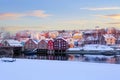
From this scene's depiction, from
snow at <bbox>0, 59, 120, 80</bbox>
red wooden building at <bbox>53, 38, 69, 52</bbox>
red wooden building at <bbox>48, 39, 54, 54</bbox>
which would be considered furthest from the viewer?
red wooden building at <bbox>48, 39, 54, 54</bbox>

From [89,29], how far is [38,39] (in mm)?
1447

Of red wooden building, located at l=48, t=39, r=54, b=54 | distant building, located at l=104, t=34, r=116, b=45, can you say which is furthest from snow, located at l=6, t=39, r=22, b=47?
distant building, located at l=104, t=34, r=116, b=45

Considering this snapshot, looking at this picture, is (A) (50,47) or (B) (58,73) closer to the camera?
(B) (58,73)

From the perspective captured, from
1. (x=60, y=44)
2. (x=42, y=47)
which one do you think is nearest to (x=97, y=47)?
(x=60, y=44)

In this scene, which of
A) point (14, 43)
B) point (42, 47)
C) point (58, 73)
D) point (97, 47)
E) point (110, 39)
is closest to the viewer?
point (58, 73)

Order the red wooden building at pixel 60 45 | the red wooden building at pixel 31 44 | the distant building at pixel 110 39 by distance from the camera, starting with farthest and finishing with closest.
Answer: the red wooden building at pixel 31 44 → the red wooden building at pixel 60 45 → the distant building at pixel 110 39

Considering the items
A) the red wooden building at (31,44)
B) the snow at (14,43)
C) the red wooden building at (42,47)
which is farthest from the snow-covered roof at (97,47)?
the snow at (14,43)

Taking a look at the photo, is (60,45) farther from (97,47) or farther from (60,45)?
(97,47)

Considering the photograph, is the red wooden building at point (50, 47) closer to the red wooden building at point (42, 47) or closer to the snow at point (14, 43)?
the red wooden building at point (42, 47)

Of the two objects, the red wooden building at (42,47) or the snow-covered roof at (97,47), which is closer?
the snow-covered roof at (97,47)

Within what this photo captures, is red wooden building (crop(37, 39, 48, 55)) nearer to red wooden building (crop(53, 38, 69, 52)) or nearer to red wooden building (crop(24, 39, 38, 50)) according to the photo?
red wooden building (crop(24, 39, 38, 50))

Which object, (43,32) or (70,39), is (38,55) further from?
(70,39)

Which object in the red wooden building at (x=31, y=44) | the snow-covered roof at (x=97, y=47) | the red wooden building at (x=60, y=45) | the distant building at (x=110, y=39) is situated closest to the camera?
the distant building at (x=110, y=39)

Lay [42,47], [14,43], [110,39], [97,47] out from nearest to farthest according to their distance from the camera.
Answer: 1. [110,39]
2. [97,47]
3. [14,43]
4. [42,47]
